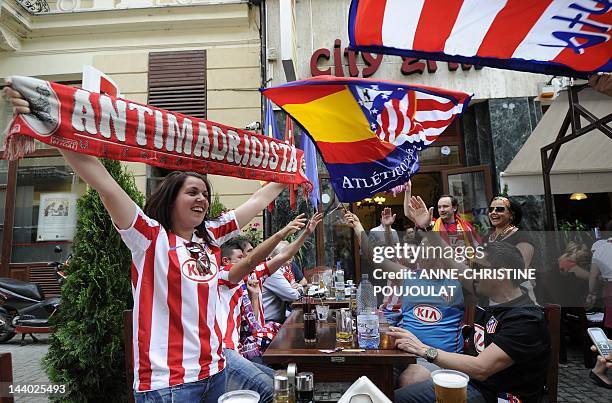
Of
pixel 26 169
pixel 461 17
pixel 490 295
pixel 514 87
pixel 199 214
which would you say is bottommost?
pixel 490 295

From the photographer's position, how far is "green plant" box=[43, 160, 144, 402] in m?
3.15

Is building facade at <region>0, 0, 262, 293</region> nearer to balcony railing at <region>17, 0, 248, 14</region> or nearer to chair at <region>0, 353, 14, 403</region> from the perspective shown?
balcony railing at <region>17, 0, 248, 14</region>

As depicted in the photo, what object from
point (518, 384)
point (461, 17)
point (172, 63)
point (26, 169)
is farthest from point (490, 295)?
point (26, 169)

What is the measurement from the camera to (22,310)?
268 inches

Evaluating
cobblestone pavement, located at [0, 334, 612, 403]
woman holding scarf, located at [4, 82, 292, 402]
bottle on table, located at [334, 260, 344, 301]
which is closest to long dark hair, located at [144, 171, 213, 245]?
woman holding scarf, located at [4, 82, 292, 402]

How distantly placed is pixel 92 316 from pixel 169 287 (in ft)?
6.53

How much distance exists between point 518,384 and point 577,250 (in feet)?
15.2

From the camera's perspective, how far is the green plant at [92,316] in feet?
10.3

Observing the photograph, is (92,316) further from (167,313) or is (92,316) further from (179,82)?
(179,82)

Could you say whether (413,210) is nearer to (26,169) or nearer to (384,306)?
(384,306)

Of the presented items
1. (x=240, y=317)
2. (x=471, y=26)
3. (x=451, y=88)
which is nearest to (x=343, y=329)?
(x=240, y=317)

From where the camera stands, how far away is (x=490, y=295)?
2.34 metres

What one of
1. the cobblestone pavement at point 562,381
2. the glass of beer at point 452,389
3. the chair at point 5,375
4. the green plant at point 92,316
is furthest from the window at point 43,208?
the glass of beer at point 452,389

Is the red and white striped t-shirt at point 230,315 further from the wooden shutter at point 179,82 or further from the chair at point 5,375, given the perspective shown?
the wooden shutter at point 179,82
